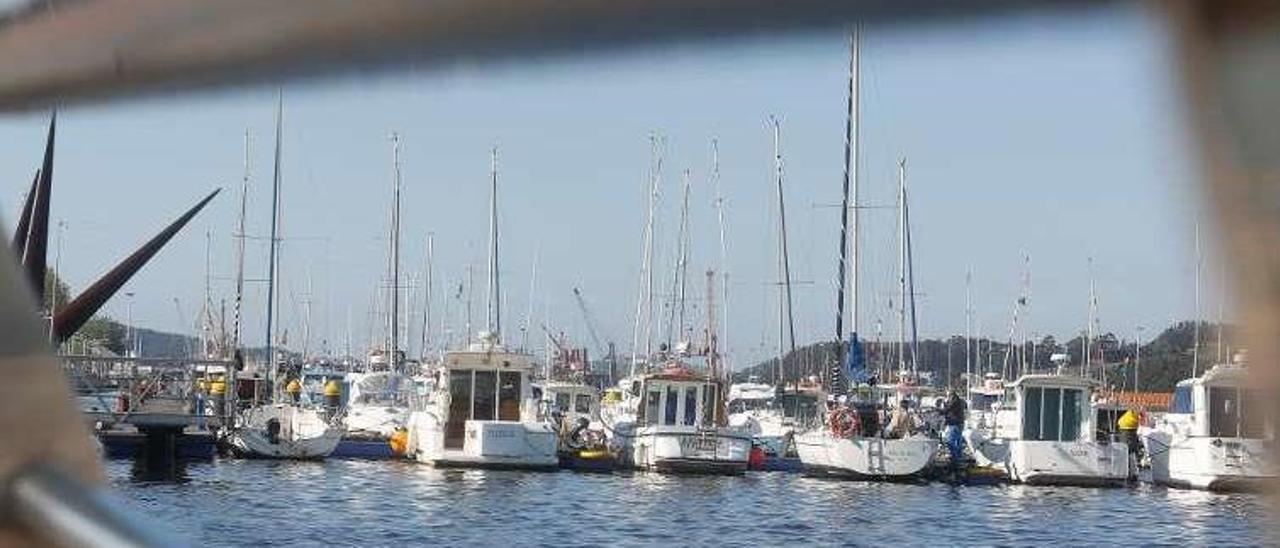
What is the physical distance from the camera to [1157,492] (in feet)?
→ 110

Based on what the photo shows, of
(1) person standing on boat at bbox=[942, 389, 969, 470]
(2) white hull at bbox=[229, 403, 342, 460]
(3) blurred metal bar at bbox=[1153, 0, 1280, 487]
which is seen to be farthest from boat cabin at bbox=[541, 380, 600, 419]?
(3) blurred metal bar at bbox=[1153, 0, 1280, 487]

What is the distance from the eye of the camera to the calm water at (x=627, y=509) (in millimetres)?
23453

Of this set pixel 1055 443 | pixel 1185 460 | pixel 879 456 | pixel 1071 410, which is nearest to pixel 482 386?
pixel 879 456

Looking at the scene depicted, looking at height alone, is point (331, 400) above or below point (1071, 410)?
below

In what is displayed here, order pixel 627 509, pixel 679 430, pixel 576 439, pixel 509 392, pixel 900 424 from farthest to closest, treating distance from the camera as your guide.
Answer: pixel 576 439
pixel 509 392
pixel 900 424
pixel 679 430
pixel 627 509

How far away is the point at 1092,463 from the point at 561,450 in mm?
10365

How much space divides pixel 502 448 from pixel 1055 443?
10770 mm

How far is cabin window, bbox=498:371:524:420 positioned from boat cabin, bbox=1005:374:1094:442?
1006 centimetres

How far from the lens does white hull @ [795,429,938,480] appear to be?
111 ft

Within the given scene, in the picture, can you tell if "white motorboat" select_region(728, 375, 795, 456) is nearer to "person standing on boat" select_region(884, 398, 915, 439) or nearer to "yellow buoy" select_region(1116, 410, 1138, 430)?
"person standing on boat" select_region(884, 398, 915, 439)

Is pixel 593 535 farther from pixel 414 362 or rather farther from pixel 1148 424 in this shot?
pixel 414 362

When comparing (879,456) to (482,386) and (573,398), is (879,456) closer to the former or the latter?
(482,386)

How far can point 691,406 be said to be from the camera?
119 feet

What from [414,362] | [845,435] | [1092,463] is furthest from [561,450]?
[414,362]
